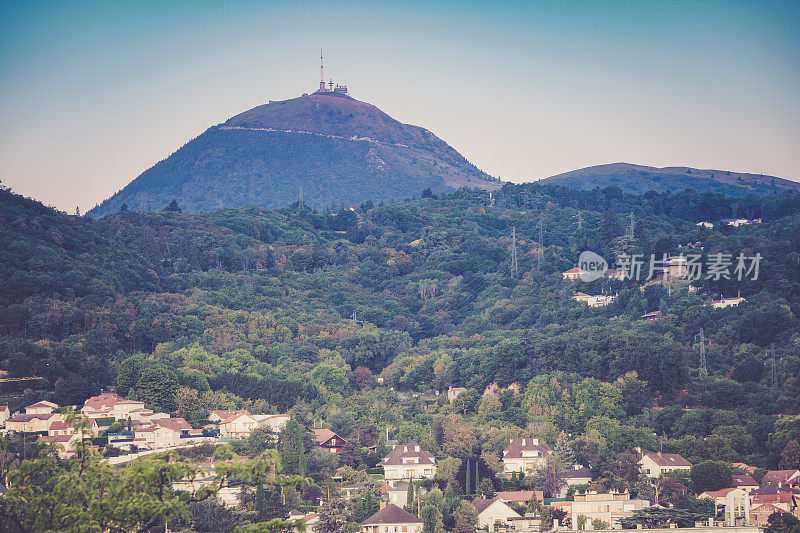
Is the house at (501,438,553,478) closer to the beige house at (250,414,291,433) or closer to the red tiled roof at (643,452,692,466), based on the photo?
the red tiled roof at (643,452,692,466)

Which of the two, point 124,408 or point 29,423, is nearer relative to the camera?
point 29,423

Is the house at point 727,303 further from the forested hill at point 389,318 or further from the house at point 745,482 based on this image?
the house at point 745,482

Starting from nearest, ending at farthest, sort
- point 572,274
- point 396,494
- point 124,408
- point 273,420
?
point 396,494 < point 124,408 < point 273,420 < point 572,274

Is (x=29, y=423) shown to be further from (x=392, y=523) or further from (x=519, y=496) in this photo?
(x=519, y=496)

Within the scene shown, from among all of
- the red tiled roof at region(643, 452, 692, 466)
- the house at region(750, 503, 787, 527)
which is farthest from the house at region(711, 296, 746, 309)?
the house at region(750, 503, 787, 527)

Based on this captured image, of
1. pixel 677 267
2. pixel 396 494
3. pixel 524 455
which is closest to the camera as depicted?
pixel 396 494

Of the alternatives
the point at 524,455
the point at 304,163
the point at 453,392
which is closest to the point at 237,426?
the point at 524,455

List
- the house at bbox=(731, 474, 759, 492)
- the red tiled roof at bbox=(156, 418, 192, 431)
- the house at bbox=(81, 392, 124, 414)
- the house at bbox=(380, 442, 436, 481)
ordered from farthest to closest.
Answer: the house at bbox=(81, 392, 124, 414)
the red tiled roof at bbox=(156, 418, 192, 431)
the house at bbox=(380, 442, 436, 481)
the house at bbox=(731, 474, 759, 492)
